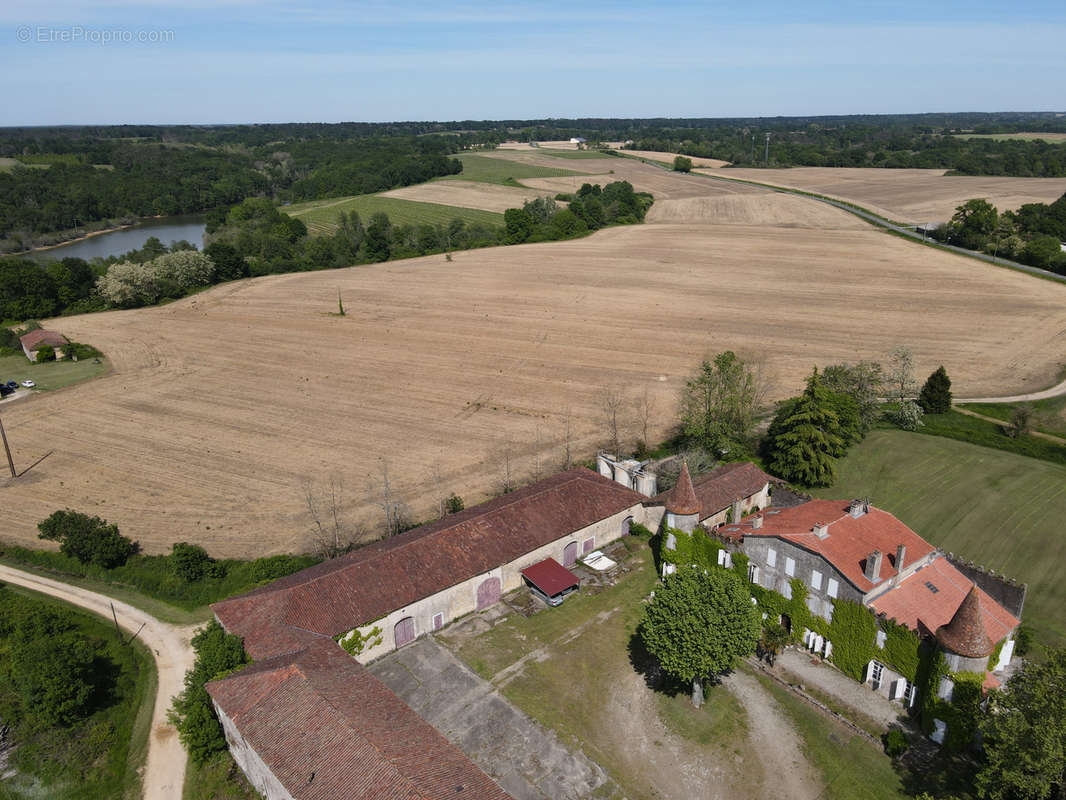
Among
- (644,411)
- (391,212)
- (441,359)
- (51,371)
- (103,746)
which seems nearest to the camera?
(103,746)

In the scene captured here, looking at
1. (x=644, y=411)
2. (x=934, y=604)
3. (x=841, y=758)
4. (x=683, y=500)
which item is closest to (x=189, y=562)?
(x=683, y=500)

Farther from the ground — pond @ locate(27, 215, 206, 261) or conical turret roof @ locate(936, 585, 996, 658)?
conical turret roof @ locate(936, 585, 996, 658)

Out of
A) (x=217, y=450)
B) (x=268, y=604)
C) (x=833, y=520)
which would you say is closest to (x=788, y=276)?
(x=833, y=520)

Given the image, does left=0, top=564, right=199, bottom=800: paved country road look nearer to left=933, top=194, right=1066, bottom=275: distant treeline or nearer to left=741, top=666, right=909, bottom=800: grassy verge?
left=741, top=666, right=909, bottom=800: grassy verge

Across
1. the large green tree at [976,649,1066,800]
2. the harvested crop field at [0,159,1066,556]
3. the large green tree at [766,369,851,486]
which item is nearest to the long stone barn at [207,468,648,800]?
the harvested crop field at [0,159,1066,556]

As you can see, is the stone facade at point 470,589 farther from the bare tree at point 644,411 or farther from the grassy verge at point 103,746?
the bare tree at point 644,411

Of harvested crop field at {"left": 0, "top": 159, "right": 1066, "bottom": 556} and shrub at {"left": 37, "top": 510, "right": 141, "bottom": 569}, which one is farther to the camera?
harvested crop field at {"left": 0, "top": 159, "right": 1066, "bottom": 556}

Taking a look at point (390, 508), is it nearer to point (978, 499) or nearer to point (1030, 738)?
point (1030, 738)

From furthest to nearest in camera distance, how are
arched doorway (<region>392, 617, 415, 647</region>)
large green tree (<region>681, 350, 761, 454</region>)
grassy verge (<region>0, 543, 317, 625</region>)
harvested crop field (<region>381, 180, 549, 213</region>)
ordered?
harvested crop field (<region>381, 180, 549, 213</region>) → large green tree (<region>681, 350, 761, 454</region>) → grassy verge (<region>0, 543, 317, 625</region>) → arched doorway (<region>392, 617, 415, 647</region>)
